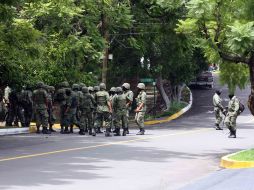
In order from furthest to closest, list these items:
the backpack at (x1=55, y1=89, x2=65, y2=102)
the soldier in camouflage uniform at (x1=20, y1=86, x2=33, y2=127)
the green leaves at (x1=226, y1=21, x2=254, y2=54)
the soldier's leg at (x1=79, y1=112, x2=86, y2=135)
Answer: the soldier in camouflage uniform at (x1=20, y1=86, x2=33, y2=127) → the backpack at (x1=55, y1=89, x2=65, y2=102) → the soldier's leg at (x1=79, y1=112, x2=86, y2=135) → the green leaves at (x1=226, y1=21, x2=254, y2=54)

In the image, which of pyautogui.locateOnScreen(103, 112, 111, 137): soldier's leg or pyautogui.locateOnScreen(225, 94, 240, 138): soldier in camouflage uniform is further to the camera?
pyautogui.locateOnScreen(103, 112, 111, 137): soldier's leg

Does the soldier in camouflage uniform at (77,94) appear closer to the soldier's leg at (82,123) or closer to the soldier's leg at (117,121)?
the soldier's leg at (82,123)

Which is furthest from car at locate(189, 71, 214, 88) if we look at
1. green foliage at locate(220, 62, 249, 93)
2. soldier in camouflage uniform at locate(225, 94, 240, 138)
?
green foliage at locate(220, 62, 249, 93)

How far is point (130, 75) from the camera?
115 ft

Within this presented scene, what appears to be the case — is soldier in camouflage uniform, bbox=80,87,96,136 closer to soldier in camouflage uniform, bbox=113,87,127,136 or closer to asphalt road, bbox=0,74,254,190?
asphalt road, bbox=0,74,254,190

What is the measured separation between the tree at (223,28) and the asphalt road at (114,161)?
2.74 meters

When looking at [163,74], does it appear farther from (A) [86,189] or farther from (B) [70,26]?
(A) [86,189]

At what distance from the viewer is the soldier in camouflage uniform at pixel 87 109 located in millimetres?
21875

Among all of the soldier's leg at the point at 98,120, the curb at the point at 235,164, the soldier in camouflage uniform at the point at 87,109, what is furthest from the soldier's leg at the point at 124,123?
the curb at the point at 235,164

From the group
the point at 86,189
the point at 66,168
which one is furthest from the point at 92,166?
the point at 86,189

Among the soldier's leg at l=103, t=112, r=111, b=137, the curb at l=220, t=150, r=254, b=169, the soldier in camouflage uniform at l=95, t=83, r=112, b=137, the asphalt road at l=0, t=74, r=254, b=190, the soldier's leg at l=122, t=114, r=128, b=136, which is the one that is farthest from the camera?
the soldier's leg at l=122, t=114, r=128, b=136

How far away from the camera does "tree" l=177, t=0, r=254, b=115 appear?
13680 millimetres

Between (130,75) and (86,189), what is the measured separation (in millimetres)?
25138

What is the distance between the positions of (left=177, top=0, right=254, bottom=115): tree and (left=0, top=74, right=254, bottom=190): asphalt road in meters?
2.74
